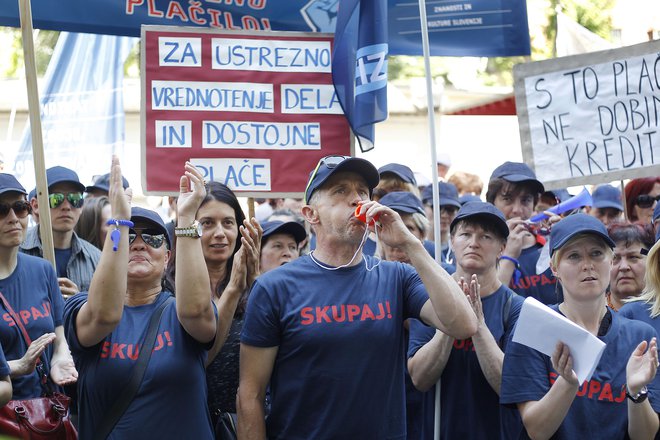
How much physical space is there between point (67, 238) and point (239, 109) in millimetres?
1406

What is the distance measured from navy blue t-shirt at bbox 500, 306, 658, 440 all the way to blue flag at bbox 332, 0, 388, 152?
200 centimetres

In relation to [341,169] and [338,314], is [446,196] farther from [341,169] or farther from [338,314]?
[338,314]

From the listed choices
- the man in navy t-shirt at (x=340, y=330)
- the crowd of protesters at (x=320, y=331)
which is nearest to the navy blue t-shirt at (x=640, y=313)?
the crowd of protesters at (x=320, y=331)

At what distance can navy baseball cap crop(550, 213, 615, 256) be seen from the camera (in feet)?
16.3

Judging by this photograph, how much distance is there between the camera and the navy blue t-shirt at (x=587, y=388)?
4.66m

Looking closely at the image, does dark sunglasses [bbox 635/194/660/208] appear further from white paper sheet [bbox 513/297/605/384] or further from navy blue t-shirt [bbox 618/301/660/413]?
white paper sheet [bbox 513/297/605/384]

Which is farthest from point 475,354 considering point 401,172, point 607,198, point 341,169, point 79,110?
point 79,110

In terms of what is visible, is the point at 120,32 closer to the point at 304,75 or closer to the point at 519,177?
the point at 304,75

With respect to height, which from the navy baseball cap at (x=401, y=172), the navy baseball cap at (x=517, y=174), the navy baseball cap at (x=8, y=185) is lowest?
the navy baseball cap at (x=8, y=185)

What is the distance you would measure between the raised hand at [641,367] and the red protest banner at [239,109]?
8.58 feet

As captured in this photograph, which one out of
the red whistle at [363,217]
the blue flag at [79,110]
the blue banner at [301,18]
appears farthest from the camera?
the blue flag at [79,110]

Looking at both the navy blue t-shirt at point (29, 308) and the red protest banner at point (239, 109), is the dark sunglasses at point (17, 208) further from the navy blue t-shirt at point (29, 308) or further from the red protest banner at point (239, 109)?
the red protest banner at point (239, 109)

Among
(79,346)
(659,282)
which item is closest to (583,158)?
(659,282)

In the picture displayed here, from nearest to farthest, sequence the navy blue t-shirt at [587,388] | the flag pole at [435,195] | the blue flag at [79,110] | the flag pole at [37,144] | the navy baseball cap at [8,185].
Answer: the navy blue t-shirt at [587,388] < the flag pole at [435,195] < the flag pole at [37,144] < the navy baseball cap at [8,185] < the blue flag at [79,110]
